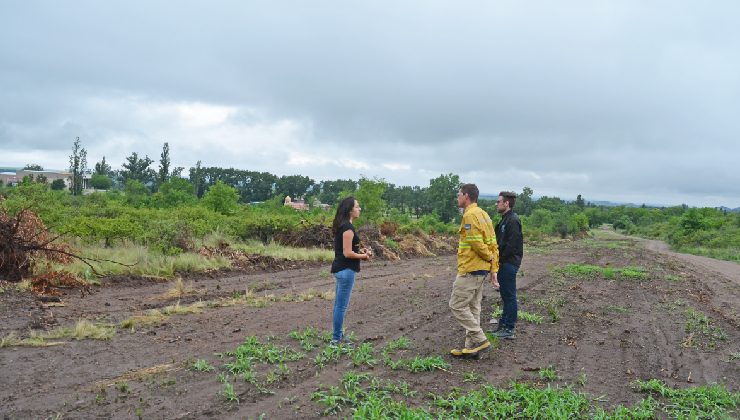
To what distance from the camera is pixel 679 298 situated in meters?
11.0

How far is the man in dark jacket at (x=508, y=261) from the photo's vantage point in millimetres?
6996

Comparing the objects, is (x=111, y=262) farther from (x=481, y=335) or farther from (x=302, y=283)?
(x=481, y=335)

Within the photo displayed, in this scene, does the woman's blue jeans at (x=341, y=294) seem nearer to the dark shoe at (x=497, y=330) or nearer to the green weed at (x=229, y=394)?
the green weed at (x=229, y=394)

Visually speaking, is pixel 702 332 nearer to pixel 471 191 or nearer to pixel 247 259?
pixel 471 191

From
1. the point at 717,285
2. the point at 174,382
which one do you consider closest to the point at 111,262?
the point at 174,382

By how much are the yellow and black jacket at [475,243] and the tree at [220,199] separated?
63.4ft

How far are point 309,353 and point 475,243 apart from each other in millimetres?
2340

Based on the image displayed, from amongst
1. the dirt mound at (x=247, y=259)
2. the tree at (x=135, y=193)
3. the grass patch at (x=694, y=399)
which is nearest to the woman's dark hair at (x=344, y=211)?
the grass patch at (x=694, y=399)

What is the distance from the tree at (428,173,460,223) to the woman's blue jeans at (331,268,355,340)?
48505mm

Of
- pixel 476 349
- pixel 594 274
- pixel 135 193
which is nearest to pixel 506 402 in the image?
pixel 476 349

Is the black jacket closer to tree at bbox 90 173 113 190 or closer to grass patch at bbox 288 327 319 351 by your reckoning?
grass patch at bbox 288 327 319 351

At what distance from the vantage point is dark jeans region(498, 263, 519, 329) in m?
6.98

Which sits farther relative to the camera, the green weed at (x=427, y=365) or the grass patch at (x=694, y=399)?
the green weed at (x=427, y=365)

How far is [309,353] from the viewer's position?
19.8ft
